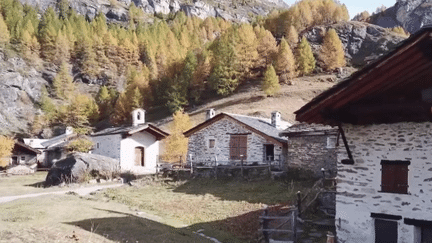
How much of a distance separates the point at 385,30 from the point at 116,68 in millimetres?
84717

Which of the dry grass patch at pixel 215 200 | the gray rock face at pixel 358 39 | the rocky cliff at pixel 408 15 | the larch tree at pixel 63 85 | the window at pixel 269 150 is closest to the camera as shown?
the dry grass patch at pixel 215 200

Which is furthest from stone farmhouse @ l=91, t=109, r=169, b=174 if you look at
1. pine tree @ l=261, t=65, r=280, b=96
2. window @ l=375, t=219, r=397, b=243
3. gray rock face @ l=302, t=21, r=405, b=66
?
gray rock face @ l=302, t=21, r=405, b=66

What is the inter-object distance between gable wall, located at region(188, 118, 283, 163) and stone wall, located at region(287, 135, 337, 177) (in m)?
1.54

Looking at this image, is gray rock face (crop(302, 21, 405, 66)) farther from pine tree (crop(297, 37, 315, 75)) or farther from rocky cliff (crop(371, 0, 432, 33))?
rocky cliff (crop(371, 0, 432, 33))

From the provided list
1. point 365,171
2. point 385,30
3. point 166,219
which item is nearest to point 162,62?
point 385,30

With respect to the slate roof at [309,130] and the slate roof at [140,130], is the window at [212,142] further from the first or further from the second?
the slate roof at [309,130]

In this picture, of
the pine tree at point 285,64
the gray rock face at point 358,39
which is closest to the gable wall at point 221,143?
the pine tree at point 285,64

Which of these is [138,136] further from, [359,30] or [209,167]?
[359,30]

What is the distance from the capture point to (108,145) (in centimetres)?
3581

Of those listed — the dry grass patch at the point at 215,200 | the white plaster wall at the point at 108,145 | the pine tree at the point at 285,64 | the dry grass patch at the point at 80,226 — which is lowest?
the dry grass patch at the point at 215,200

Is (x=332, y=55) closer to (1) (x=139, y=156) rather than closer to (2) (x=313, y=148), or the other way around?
(1) (x=139, y=156)

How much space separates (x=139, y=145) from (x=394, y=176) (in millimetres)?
30051

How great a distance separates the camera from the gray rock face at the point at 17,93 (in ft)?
238

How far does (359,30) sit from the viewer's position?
10294 centimetres
